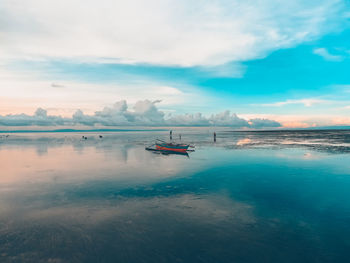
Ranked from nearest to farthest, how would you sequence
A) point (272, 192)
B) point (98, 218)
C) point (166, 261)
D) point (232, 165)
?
point (166, 261) < point (98, 218) < point (272, 192) < point (232, 165)

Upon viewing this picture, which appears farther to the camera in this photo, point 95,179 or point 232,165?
point 232,165

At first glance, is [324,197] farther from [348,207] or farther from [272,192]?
[272,192]

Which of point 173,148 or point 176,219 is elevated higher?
point 173,148

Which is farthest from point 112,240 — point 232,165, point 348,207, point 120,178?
point 232,165

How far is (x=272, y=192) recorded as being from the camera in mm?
20297

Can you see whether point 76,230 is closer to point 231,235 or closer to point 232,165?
point 231,235

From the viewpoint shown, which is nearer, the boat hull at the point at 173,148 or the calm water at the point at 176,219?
the calm water at the point at 176,219

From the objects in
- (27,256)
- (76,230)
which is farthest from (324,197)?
(27,256)

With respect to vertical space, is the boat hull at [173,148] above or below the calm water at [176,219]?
above

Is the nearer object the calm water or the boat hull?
the calm water

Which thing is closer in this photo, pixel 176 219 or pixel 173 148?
pixel 176 219

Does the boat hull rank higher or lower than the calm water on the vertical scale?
higher

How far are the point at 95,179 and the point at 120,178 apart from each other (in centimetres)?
289

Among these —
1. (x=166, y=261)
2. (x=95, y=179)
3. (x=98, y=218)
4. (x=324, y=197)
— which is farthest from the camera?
(x=95, y=179)
